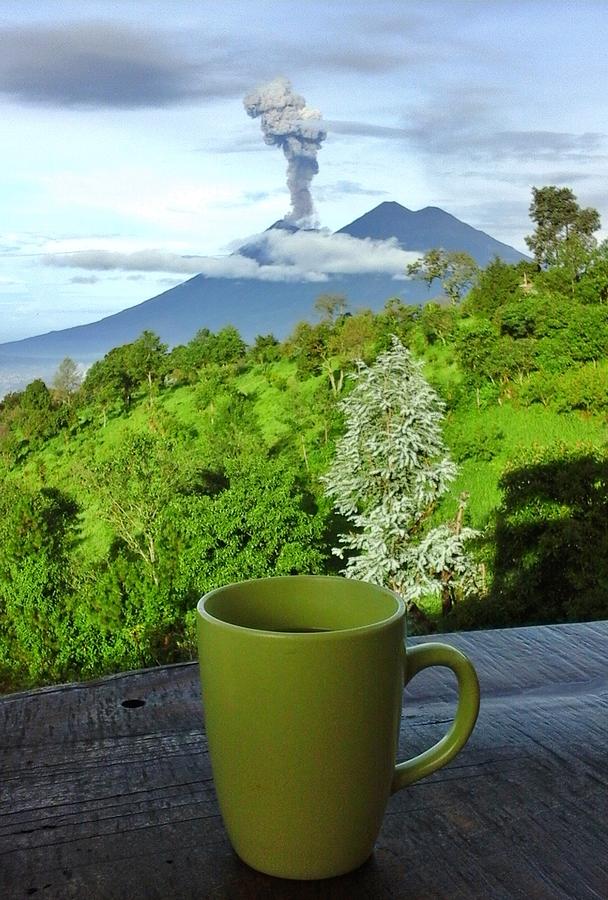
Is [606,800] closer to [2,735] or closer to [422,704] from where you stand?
[422,704]

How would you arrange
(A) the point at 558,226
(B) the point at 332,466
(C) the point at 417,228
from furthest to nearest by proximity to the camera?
(C) the point at 417,228 → (A) the point at 558,226 → (B) the point at 332,466

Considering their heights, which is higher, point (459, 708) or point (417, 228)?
point (417, 228)

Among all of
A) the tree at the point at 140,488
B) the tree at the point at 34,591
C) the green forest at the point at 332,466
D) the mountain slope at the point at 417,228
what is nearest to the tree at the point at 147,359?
the green forest at the point at 332,466

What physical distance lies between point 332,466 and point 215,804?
4027 millimetres

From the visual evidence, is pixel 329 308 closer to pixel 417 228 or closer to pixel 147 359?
pixel 147 359

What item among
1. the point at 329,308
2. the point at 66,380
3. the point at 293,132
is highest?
the point at 293,132

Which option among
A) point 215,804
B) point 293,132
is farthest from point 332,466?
point 293,132

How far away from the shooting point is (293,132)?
7598 millimetres

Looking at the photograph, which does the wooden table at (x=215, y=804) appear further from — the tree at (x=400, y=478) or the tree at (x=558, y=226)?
the tree at (x=558, y=226)

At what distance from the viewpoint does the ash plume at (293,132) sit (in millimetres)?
7223

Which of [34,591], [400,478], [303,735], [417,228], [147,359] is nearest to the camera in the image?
[303,735]

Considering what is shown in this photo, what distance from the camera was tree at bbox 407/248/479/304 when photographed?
5012mm

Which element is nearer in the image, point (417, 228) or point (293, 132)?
point (293, 132)

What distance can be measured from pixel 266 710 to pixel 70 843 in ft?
0.22
